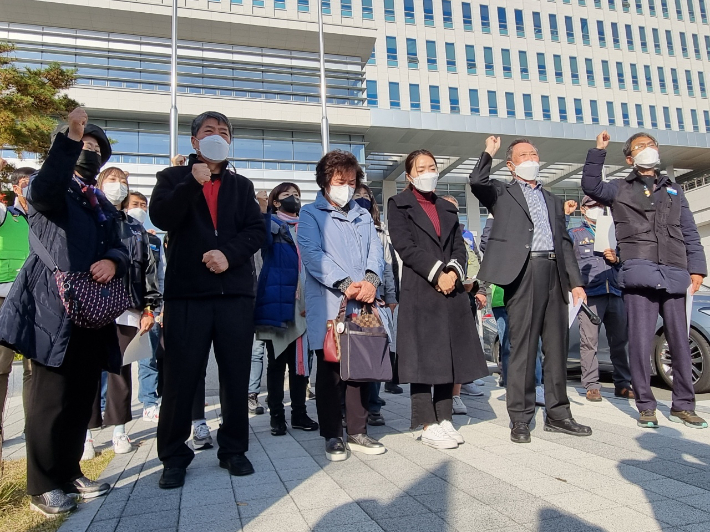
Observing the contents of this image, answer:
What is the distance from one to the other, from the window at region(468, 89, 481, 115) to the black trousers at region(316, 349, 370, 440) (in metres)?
39.2

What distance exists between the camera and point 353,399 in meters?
3.96

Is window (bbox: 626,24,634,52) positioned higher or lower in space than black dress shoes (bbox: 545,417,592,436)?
higher

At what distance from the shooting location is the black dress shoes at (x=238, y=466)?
337cm

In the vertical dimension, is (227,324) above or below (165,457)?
above

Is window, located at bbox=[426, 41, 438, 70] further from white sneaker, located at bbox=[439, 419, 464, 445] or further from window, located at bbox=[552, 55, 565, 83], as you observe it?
white sneaker, located at bbox=[439, 419, 464, 445]

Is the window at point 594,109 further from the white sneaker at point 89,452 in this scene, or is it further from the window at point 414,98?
the white sneaker at point 89,452

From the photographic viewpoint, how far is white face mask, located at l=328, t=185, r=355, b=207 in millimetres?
4207

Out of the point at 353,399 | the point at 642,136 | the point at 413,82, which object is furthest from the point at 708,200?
the point at 353,399

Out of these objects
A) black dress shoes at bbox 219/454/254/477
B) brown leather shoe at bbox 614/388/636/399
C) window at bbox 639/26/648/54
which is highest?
window at bbox 639/26/648/54

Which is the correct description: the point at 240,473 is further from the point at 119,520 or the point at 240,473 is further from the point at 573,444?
the point at 573,444

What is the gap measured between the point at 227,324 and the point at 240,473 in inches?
35.8

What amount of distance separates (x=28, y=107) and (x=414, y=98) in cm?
3039

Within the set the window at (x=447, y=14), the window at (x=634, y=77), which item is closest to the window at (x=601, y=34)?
the window at (x=634, y=77)

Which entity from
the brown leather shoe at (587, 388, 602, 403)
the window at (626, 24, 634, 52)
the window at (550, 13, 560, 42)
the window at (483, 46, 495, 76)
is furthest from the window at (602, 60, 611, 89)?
the brown leather shoe at (587, 388, 602, 403)
